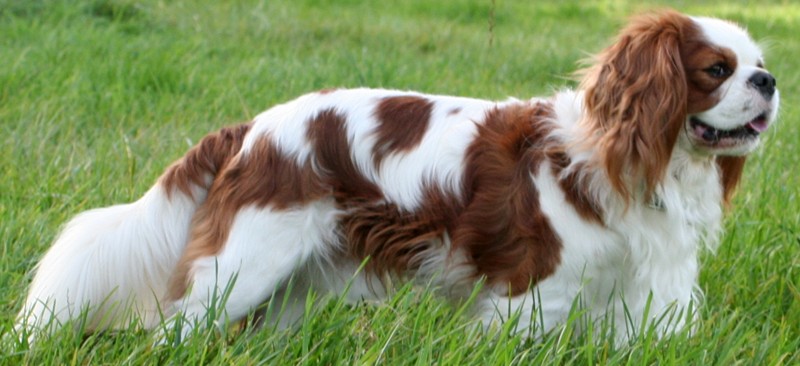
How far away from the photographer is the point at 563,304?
3.18 m

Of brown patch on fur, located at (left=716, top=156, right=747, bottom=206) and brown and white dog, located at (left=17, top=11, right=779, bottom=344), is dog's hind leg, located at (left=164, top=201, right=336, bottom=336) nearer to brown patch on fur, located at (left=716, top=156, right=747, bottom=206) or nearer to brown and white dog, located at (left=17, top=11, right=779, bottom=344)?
brown and white dog, located at (left=17, top=11, right=779, bottom=344)

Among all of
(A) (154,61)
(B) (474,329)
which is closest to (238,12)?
(A) (154,61)

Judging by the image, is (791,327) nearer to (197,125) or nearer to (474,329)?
(474,329)

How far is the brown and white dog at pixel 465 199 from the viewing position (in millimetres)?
3162

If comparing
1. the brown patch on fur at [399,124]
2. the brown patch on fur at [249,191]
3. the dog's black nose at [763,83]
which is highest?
the dog's black nose at [763,83]

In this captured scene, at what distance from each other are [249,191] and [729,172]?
1.41 metres

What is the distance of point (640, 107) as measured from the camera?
315cm

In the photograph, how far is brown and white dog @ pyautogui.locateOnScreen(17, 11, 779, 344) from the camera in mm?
3162

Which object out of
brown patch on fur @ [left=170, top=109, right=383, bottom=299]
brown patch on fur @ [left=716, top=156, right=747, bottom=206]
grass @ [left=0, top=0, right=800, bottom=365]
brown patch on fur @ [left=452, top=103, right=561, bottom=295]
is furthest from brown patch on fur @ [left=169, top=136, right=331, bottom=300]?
brown patch on fur @ [left=716, top=156, right=747, bottom=206]

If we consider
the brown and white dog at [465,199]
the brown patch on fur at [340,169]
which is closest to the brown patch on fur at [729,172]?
the brown and white dog at [465,199]

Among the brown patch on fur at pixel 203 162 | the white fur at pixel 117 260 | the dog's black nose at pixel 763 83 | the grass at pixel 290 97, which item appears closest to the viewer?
the grass at pixel 290 97

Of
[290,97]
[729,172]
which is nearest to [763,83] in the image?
[729,172]

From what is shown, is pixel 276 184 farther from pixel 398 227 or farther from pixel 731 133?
pixel 731 133

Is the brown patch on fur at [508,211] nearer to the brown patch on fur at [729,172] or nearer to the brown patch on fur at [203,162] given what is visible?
the brown patch on fur at [729,172]
